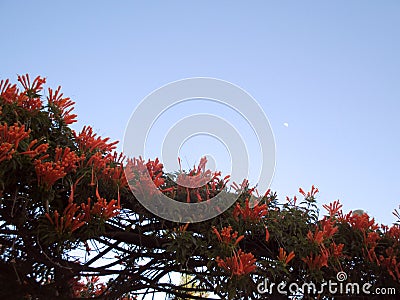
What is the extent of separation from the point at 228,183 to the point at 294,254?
25.0 inches

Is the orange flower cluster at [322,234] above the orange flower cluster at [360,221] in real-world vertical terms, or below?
below

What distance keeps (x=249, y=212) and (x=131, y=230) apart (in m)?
0.76

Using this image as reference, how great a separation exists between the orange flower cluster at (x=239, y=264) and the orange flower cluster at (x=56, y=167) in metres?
0.99

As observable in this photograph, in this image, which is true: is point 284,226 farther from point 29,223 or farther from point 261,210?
point 29,223

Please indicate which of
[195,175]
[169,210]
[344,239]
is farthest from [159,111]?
[344,239]

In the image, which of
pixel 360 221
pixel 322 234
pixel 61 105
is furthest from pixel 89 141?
pixel 360 221

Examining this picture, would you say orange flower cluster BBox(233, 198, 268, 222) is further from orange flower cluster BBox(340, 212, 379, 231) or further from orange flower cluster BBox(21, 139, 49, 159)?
orange flower cluster BBox(21, 139, 49, 159)

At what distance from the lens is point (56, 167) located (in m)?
2.56

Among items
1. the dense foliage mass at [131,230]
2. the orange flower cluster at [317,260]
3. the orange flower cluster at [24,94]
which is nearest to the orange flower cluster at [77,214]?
the dense foliage mass at [131,230]

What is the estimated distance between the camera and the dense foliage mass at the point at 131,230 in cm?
262

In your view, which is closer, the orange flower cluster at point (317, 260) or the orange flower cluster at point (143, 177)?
the orange flower cluster at point (143, 177)

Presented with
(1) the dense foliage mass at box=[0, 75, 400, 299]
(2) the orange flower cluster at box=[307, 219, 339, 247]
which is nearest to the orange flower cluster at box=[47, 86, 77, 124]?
(1) the dense foliage mass at box=[0, 75, 400, 299]

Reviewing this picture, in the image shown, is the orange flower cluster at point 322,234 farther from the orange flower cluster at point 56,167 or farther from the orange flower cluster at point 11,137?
the orange flower cluster at point 11,137

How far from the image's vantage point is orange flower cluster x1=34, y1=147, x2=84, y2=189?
2523mm
